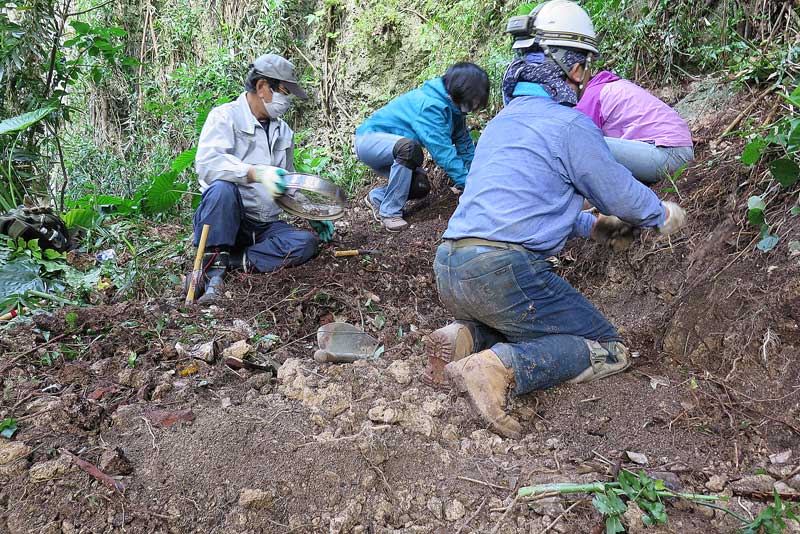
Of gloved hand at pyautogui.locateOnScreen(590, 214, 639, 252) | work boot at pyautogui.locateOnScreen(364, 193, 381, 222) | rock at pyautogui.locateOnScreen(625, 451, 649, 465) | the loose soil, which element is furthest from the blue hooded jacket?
rock at pyautogui.locateOnScreen(625, 451, 649, 465)

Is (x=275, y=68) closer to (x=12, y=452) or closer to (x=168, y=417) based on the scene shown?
(x=168, y=417)

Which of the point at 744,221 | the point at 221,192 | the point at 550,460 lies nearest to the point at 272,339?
the point at 221,192

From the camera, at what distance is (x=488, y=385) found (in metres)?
2.04

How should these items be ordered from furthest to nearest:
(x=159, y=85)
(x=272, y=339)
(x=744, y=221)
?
(x=159, y=85) < (x=272, y=339) < (x=744, y=221)

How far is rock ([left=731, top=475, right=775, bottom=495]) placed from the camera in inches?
62.6

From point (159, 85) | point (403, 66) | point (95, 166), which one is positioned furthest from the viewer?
point (159, 85)

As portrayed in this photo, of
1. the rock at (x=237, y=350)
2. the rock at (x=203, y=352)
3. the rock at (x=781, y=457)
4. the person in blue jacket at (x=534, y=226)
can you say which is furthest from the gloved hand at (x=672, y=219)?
the rock at (x=203, y=352)

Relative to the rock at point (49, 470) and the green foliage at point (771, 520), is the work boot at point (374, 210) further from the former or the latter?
the green foliage at point (771, 520)

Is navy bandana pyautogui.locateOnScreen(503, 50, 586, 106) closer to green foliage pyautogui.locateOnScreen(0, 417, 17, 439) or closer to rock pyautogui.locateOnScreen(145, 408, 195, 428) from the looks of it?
rock pyautogui.locateOnScreen(145, 408, 195, 428)

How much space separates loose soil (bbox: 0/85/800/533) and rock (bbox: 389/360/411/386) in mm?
11

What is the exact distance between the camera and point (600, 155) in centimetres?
207

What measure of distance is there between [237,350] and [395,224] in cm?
208

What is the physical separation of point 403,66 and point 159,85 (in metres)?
4.41

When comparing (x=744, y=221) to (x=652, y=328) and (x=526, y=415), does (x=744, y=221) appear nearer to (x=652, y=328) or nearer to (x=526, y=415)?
(x=652, y=328)
